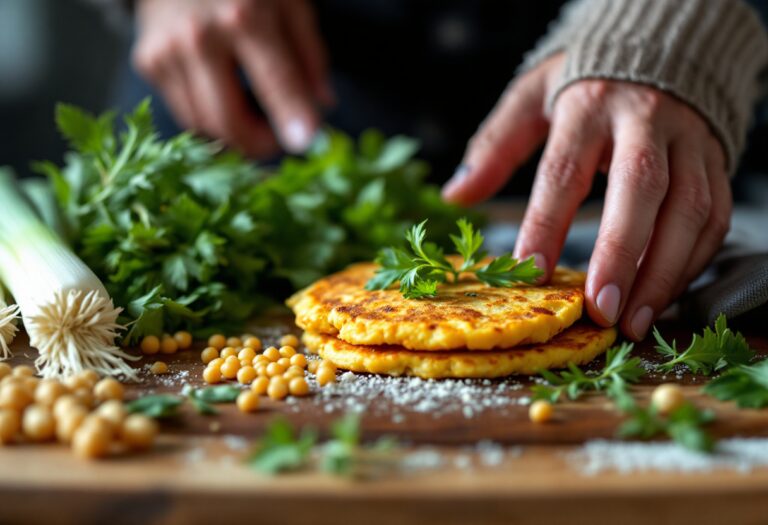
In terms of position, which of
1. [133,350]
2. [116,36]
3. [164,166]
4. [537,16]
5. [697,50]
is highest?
[116,36]

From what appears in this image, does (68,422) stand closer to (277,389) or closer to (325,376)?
(277,389)

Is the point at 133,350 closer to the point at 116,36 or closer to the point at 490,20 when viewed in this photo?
the point at 490,20

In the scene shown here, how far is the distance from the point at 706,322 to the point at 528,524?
98cm

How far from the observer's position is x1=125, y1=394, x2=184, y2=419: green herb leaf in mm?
1283

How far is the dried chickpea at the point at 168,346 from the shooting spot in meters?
1.71

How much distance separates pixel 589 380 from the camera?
1381mm

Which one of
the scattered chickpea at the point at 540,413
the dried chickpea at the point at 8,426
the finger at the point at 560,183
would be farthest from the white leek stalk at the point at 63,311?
the finger at the point at 560,183

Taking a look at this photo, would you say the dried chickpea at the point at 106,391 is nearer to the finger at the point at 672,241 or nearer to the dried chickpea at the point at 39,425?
the dried chickpea at the point at 39,425

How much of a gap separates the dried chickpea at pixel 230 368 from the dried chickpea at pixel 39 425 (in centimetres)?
38

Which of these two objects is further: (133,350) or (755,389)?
(133,350)

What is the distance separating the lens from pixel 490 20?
125 inches

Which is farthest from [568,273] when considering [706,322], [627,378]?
[627,378]

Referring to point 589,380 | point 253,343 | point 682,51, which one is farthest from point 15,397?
point 682,51

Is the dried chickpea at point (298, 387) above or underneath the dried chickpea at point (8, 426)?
underneath
